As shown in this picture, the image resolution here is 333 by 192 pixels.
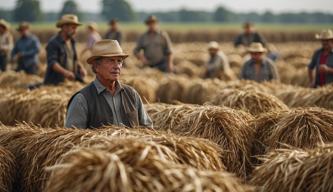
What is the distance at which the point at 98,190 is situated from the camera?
138 inches

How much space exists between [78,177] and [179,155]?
39.0 inches

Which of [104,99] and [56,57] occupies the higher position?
[104,99]

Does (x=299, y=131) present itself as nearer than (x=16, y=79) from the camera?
Yes

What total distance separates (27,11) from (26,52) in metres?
86.0

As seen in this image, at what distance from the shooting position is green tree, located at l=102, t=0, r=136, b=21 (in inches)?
4542

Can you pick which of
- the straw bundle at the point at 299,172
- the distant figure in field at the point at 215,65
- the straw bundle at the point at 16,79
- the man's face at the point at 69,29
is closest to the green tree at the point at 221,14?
the distant figure in field at the point at 215,65

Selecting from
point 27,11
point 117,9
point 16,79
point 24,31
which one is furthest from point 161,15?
point 16,79

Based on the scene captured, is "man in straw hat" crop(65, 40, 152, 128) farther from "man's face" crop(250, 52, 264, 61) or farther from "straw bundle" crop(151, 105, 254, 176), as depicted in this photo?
"man's face" crop(250, 52, 264, 61)

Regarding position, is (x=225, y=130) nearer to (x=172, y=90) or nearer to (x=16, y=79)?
(x=172, y=90)

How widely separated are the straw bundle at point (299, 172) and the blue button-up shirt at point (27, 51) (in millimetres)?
11614

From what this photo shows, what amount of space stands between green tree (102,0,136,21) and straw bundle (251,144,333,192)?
10907 cm

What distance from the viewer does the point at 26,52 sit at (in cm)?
1536

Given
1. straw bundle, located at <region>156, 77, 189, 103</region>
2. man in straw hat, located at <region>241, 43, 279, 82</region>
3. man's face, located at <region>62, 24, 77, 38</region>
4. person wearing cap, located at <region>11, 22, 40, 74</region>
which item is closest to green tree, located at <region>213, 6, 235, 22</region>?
person wearing cap, located at <region>11, 22, 40, 74</region>

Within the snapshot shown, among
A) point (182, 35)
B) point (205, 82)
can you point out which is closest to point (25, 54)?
point (205, 82)
